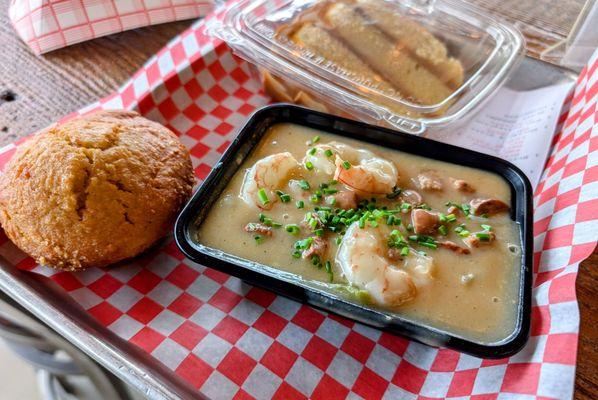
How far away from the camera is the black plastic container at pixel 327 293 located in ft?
4.27

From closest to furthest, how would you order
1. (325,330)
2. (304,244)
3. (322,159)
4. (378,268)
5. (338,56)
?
(378,268) → (304,244) → (325,330) → (322,159) → (338,56)

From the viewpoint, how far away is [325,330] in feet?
5.26

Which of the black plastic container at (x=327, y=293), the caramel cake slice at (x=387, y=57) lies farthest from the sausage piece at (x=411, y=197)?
the caramel cake slice at (x=387, y=57)

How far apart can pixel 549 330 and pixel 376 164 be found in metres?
0.73

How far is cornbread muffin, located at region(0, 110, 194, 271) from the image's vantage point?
1.52m

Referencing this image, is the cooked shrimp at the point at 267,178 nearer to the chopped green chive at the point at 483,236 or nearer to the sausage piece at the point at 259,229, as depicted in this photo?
the sausage piece at the point at 259,229

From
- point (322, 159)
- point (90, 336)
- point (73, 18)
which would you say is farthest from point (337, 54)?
point (90, 336)

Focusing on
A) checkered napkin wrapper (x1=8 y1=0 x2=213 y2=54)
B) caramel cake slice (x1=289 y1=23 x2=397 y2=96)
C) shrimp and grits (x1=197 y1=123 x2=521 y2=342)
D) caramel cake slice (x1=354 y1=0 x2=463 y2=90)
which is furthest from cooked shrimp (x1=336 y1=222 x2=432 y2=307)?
checkered napkin wrapper (x1=8 y1=0 x2=213 y2=54)

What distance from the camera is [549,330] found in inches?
52.1

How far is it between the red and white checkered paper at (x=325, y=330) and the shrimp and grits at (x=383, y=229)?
0.43ft

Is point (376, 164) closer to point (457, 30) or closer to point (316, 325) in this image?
point (316, 325)

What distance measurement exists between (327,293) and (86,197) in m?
0.80

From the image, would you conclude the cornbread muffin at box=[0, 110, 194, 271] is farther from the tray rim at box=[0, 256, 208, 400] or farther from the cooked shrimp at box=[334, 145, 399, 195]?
the cooked shrimp at box=[334, 145, 399, 195]

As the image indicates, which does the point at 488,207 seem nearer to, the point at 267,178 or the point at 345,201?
the point at 345,201
